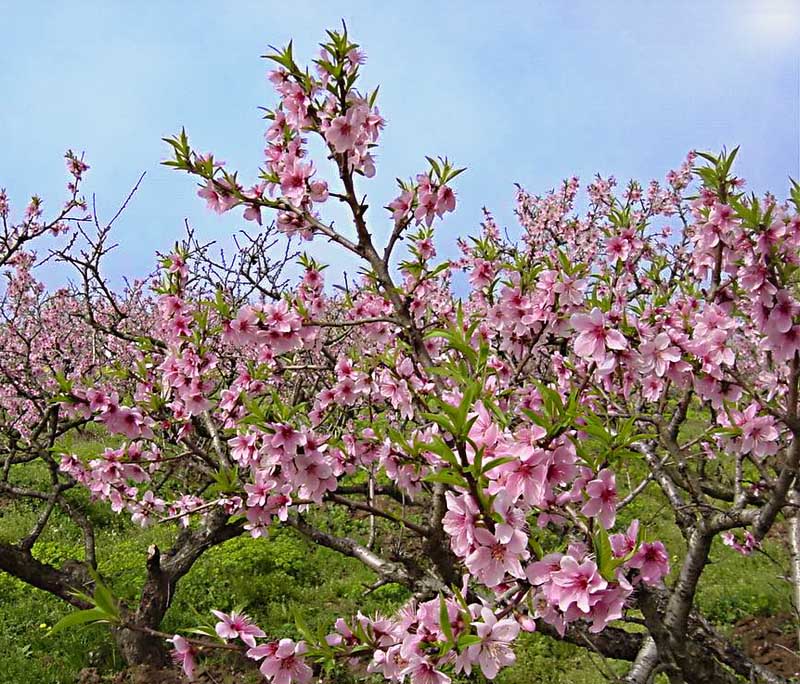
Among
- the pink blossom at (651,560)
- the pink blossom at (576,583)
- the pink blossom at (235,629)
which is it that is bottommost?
the pink blossom at (235,629)

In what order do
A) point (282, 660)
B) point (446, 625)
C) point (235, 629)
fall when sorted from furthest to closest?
point (235, 629), point (282, 660), point (446, 625)

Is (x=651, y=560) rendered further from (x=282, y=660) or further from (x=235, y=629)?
(x=235, y=629)

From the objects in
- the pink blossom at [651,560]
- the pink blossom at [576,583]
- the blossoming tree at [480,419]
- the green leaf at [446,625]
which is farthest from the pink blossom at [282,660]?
the pink blossom at [651,560]

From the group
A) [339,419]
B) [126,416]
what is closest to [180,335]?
[126,416]

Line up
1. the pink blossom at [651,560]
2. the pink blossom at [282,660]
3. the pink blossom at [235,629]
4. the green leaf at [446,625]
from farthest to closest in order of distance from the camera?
the pink blossom at [235,629], the pink blossom at [282,660], the pink blossom at [651,560], the green leaf at [446,625]

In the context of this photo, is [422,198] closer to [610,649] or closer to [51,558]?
[610,649]

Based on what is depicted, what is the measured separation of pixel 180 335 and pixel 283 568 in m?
4.24

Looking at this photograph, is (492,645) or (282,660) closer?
(492,645)

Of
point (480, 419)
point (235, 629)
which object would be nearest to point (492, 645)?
point (480, 419)

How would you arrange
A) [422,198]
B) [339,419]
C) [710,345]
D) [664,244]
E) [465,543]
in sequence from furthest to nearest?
[664,244], [339,419], [422,198], [710,345], [465,543]

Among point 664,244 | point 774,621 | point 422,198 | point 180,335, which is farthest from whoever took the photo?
point 664,244

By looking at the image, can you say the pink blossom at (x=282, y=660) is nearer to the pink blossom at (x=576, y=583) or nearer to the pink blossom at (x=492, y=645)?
the pink blossom at (x=492, y=645)

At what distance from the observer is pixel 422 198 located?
268cm

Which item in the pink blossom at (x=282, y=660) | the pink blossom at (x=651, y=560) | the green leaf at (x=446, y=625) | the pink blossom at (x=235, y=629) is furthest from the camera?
the pink blossom at (x=235, y=629)
